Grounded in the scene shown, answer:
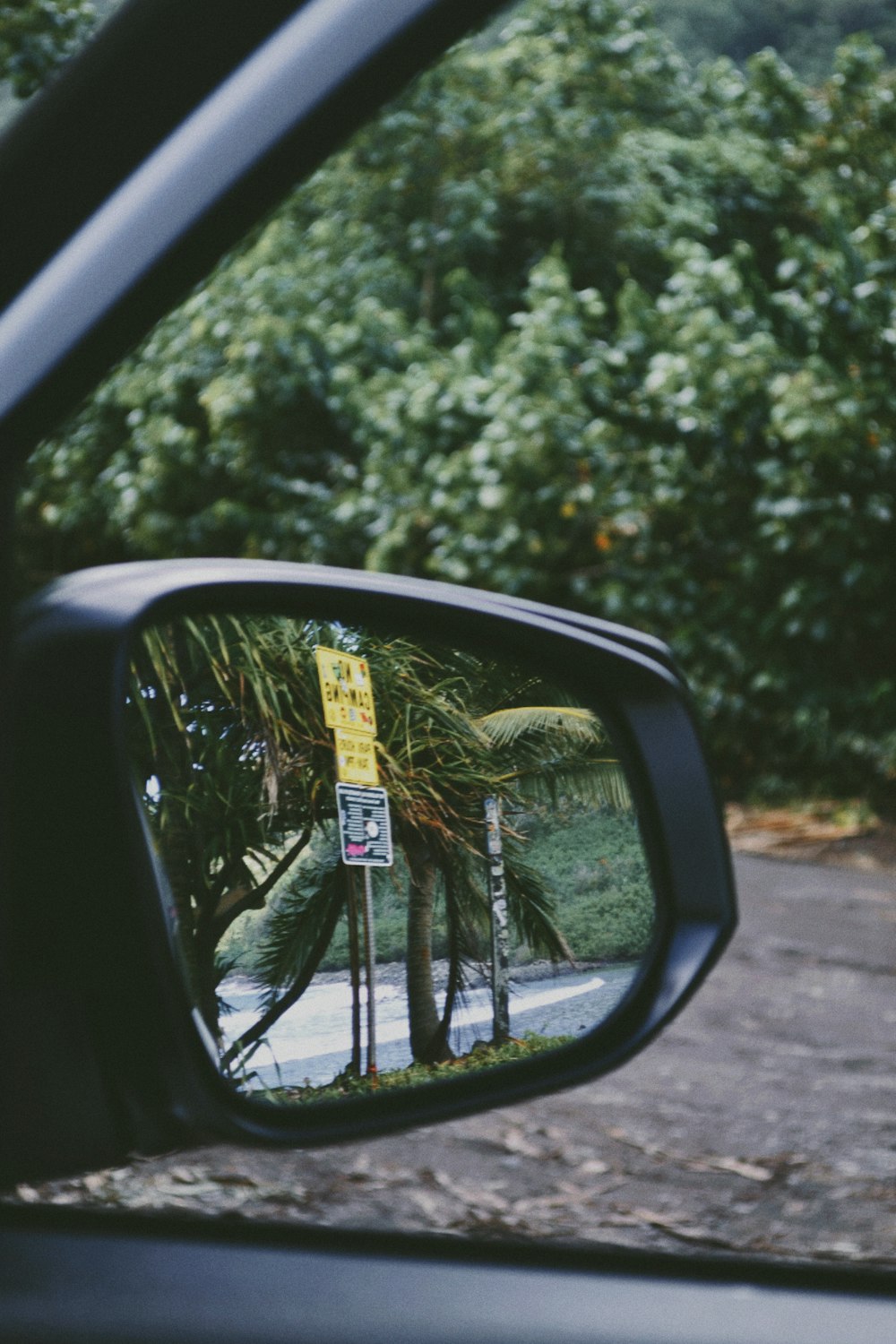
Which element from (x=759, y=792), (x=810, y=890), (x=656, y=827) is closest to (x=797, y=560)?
(x=759, y=792)

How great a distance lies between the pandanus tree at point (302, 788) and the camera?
90 cm

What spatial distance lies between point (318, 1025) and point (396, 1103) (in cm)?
8

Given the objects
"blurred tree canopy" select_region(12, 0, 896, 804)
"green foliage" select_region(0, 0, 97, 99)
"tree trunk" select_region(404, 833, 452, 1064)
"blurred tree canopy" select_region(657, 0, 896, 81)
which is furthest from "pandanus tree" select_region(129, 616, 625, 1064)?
"blurred tree canopy" select_region(12, 0, 896, 804)

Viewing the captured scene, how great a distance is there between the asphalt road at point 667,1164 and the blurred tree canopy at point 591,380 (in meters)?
3.04

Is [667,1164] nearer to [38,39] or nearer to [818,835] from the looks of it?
[38,39]

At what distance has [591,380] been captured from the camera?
726 cm

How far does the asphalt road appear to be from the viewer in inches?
94.2

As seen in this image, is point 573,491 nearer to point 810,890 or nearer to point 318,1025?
point 810,890

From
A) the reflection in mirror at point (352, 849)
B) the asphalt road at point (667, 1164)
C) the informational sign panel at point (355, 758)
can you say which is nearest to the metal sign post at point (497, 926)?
the reflection in mirror at point (352, 849)

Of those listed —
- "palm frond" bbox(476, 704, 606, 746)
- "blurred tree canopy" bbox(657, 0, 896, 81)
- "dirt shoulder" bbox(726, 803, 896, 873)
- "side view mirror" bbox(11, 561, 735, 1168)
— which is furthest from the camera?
"dirt shoulder" bbox(726, 803, 896, 873)

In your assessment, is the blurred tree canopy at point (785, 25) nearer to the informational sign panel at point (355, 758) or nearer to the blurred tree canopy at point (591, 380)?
the blurred tree canopy at point (591, 380)

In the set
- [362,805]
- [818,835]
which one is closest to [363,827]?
[362,805]

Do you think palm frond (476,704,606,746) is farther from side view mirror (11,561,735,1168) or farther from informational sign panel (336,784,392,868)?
informational sign panel (336,784,392,868)

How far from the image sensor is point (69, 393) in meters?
0.87
